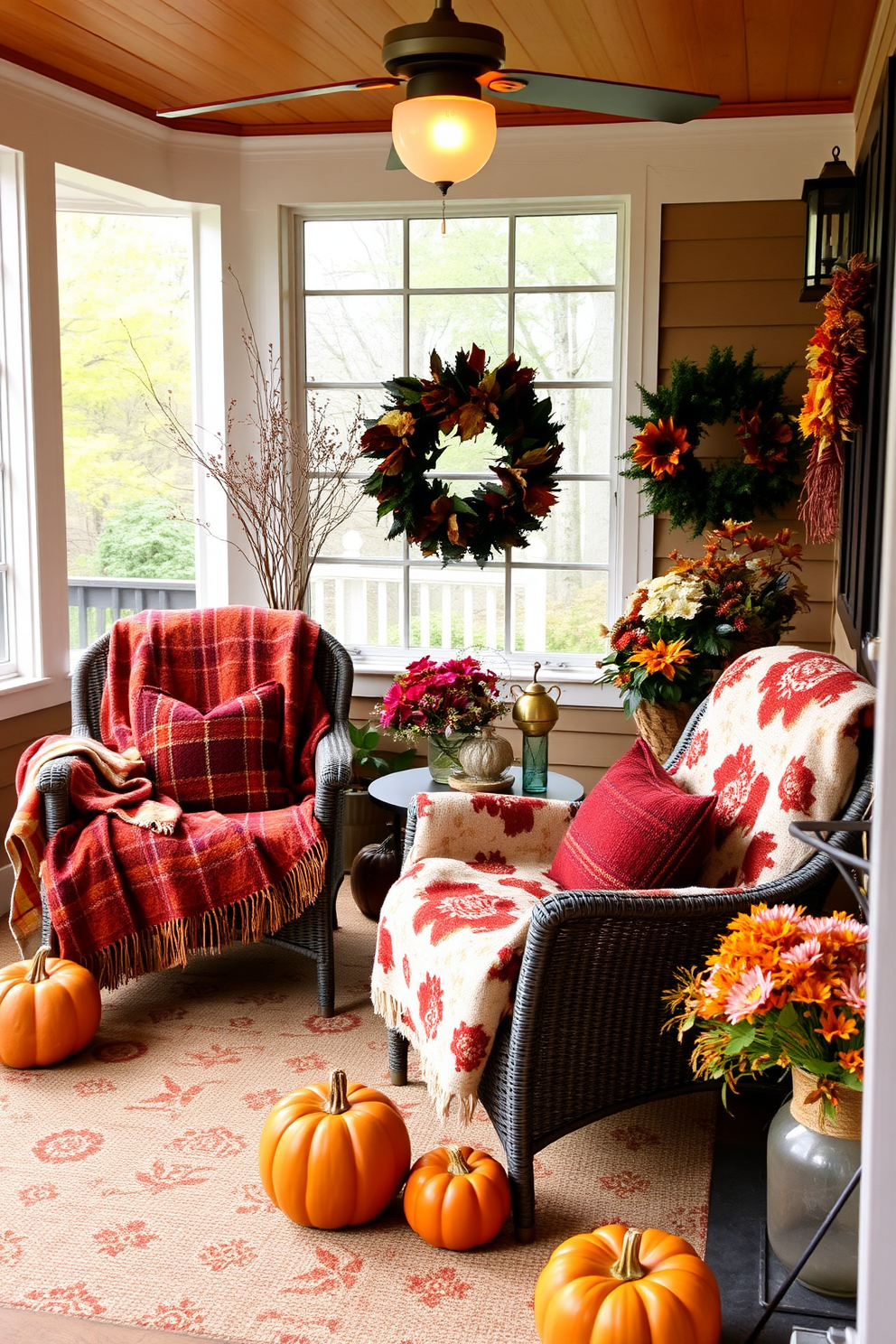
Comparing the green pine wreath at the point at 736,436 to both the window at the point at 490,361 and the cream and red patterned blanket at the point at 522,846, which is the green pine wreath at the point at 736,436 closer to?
the window at the point at 490,361

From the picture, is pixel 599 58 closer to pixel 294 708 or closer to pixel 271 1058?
pixel 294 708

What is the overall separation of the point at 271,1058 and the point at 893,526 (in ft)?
7.04

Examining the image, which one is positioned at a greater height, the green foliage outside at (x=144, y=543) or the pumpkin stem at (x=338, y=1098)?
the green foliage outside at (x=144, y=543)

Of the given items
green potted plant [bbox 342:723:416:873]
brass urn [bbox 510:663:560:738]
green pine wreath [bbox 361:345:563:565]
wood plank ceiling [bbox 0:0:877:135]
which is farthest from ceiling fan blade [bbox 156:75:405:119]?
green potted plant [bbox 342:723:416:873]

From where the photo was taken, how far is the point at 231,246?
168 inches

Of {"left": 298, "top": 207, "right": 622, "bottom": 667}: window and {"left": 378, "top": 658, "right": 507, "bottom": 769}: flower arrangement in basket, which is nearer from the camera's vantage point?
{"left": 378, "top": 658, "right": 507, "bottom": 769}: flower arrangement in basket

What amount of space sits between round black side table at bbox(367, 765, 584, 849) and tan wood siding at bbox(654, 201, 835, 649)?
4.04 feet

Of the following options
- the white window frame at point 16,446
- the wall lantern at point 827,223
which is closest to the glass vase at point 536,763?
the wall lantern at point 827,223

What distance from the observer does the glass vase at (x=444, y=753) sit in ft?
10.2

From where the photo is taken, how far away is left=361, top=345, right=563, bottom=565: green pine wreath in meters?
3.49

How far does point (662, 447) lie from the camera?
12.3ft

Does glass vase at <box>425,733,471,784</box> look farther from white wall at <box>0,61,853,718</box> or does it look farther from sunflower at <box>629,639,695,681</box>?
white wall at <box>0,61,853,718</box>

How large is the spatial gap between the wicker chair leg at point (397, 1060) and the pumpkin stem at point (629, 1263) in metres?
0.97

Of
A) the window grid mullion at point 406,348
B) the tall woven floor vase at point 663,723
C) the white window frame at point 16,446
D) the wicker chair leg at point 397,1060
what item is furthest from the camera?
the window grid mullion at point 406,348
